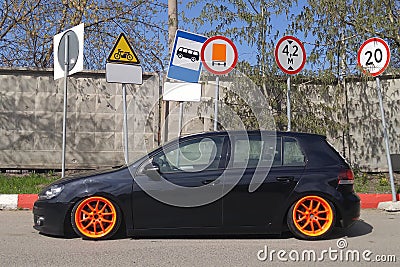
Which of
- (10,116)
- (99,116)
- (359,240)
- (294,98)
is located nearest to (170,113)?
(99,116)

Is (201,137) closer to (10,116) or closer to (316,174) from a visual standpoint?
(316,174)

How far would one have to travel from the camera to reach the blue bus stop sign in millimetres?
9305

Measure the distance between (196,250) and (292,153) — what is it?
179cm

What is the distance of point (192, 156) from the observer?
667 centimetres

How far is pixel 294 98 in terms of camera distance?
11.5 m

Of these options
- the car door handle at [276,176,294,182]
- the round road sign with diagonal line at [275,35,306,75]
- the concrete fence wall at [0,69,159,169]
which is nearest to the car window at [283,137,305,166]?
the car door handle at [276,176,294,182]

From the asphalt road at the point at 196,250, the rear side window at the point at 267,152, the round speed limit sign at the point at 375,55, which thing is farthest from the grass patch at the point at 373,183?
the rear side window at the point at 267,152

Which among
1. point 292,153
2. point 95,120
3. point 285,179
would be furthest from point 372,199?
point 95,120

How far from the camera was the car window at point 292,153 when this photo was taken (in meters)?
6.72

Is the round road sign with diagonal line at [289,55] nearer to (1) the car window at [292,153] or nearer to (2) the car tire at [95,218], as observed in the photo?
(1) the car window at [292,153]

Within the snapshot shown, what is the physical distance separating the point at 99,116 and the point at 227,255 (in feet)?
20.9

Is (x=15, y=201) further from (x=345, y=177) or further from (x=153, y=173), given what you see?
(x=345, y=177)

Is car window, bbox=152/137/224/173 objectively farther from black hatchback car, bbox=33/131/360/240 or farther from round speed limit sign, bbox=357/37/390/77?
round speed limit sign, bbox=357/37/390/77

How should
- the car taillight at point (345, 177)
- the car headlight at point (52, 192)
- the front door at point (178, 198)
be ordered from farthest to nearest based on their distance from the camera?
the car taillight at point (345, 177) < the car headlight at point (52, 192) < the front door at point (178, 198)
